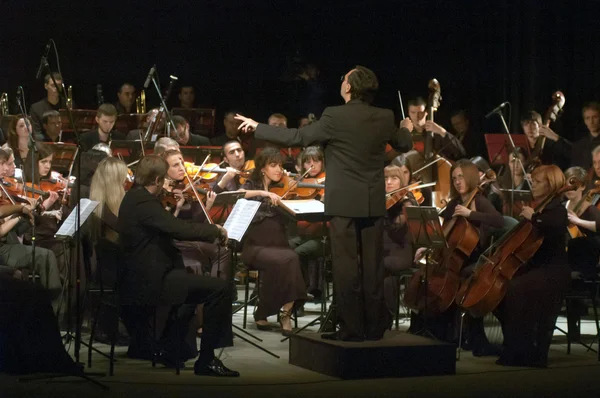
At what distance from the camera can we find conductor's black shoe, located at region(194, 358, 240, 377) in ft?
16.2

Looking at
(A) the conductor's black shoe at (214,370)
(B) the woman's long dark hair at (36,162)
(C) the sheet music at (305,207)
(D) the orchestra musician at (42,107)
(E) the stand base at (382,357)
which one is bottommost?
(A) the conductor's black shoe at (214,370)

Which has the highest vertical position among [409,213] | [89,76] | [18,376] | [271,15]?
[271,15]

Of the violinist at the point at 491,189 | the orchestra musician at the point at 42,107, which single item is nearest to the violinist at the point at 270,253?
the violinist at the point at 491,189

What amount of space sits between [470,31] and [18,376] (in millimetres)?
6561

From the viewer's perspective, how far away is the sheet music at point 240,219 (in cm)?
521

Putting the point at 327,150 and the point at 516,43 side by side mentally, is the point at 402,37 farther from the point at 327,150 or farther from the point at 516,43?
the point at 327,150

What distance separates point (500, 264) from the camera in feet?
17.6

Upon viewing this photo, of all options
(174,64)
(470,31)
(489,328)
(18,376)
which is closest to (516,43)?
(470,31)

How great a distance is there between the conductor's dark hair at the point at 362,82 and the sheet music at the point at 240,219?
863 mm

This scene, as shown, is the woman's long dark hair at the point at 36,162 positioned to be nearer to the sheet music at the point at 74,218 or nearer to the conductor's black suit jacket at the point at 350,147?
the sheet music at the point at 74,218

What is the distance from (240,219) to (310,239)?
5.98 feet

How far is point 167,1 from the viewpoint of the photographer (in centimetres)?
1028

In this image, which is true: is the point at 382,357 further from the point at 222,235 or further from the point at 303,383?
the point at 222,235

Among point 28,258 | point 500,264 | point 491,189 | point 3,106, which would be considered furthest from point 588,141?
point 3,106
